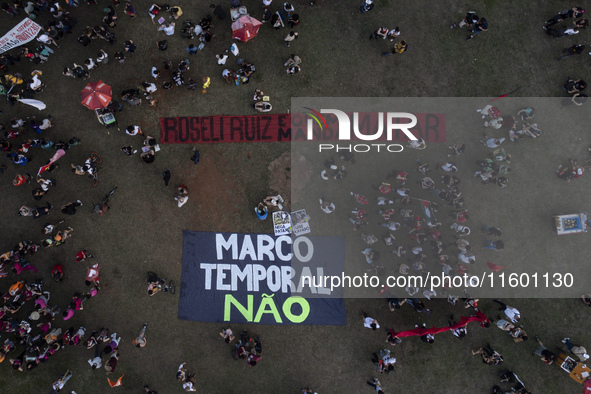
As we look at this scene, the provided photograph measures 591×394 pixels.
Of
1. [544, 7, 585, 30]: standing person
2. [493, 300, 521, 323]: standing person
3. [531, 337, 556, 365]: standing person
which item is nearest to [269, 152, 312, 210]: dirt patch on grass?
[493, 300, 521, 323]: standing person

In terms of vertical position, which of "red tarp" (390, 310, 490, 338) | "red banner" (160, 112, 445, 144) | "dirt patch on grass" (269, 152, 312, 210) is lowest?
"red tarp" (390, 310, 490, 338)

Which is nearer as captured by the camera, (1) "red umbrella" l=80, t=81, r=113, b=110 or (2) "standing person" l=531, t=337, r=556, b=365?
(1) "red umbrella" l=80, t=81, r=113, b=110

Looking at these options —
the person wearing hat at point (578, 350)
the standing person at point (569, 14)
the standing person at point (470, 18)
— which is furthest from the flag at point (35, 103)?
the person wearing hat at point (578, 350)

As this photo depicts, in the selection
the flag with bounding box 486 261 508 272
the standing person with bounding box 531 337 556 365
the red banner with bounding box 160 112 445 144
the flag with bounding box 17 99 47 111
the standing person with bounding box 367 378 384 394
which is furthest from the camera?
the red banner with bounding box 160 112 445 144

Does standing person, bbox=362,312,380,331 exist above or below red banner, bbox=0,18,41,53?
below

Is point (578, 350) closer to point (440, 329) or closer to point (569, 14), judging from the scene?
point (440, 329)

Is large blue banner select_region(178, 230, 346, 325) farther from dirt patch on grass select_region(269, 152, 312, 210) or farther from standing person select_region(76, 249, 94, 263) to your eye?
standing person select_region(76, 249, 94, 263)
